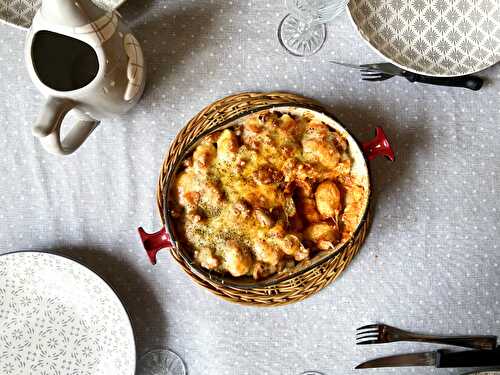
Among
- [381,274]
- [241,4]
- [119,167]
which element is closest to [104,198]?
[119,167]

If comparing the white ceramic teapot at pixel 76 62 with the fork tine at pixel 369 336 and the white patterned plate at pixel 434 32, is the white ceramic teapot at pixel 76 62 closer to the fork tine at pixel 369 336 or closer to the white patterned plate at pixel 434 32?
the white patterned plate at pixel 434 32

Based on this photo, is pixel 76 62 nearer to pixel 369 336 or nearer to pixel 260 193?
pixel 260 193

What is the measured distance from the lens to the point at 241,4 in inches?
41.9

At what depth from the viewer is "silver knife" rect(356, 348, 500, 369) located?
105 cm

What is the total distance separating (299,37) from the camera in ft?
3.47

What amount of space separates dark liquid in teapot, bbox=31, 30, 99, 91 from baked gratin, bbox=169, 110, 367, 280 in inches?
8.8

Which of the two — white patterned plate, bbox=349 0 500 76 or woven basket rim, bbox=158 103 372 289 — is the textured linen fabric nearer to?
white patterned plate, bbox=349 0 500 76

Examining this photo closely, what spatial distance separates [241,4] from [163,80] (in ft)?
0.70

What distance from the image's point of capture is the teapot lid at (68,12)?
0.80 m

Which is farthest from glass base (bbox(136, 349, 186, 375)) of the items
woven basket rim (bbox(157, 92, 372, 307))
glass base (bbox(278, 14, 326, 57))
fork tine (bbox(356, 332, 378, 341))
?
glass base (bbox(278, 14, 326, 57))

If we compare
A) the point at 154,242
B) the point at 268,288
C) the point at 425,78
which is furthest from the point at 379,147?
the point at 154,242

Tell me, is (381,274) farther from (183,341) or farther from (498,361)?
(183,341)

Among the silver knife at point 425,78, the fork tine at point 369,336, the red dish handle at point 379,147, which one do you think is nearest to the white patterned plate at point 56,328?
the fork tine at point 369,336

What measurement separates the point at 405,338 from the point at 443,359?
80mm
